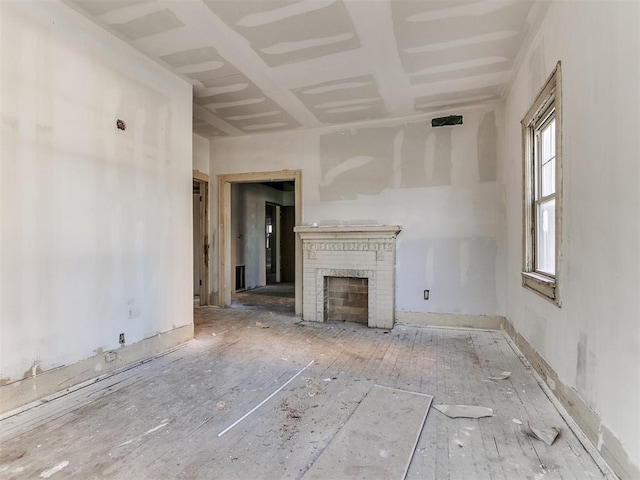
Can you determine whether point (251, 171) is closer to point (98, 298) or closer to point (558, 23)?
point (98, 298)

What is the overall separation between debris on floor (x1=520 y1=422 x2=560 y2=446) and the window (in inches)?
34.0

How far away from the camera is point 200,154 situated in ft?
18.3

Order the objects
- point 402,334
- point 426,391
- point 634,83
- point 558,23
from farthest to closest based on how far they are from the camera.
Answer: point 402,334
point 426,391
point 558,23
point 634,83

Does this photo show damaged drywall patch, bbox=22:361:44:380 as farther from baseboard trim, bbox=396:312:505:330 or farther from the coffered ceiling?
baseboard trim, bbox=396:312:505:330

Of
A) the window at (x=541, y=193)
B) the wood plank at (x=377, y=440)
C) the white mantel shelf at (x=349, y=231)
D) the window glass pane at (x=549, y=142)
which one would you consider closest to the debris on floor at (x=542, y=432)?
the wood plank at (x=377, y=440)

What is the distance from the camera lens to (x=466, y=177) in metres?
4.44

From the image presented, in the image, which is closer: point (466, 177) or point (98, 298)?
point (98, 298)

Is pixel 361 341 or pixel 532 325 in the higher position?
pixel 532 325

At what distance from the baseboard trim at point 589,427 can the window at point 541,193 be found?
61cm

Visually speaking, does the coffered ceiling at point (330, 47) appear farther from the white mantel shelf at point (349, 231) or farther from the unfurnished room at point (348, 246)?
the white mantel shelf at point (349, 231)

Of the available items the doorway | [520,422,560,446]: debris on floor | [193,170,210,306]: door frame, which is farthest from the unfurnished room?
the doorway

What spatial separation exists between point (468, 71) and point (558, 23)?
43.5 inches

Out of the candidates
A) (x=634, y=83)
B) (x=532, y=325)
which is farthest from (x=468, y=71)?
(x=532, y=325)

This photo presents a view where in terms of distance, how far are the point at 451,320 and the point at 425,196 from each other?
169 centimetres
